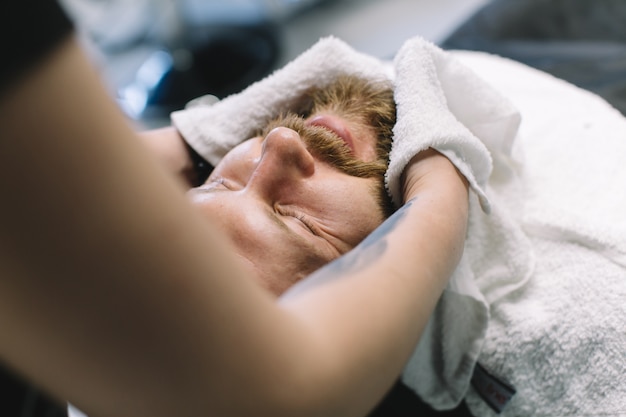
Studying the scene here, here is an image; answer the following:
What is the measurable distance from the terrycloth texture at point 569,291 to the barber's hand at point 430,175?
0.22 meters

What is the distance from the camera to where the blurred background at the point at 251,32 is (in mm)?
1368

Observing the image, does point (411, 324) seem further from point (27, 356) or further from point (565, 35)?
point (565, 35)

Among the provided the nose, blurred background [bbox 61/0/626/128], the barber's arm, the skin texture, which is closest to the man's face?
the nose

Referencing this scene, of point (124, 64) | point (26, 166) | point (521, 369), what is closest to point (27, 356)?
point (26, 166)

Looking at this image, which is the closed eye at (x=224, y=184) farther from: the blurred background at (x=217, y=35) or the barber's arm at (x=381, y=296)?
the blurred background at (x=217, y=35)

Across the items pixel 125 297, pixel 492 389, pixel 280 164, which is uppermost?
pixel 125 297

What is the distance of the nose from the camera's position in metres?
0.65

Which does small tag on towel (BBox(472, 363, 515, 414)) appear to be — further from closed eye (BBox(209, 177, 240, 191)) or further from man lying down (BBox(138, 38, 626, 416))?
closed eye (BBox(209, 177, 240, 191))

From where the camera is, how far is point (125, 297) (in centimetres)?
26

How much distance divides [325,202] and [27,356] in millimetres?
433

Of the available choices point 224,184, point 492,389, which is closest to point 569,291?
point 492,389

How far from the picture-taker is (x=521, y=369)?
2.27 feet

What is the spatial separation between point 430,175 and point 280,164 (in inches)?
7.6

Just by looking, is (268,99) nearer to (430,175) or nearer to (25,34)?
(430,175)
